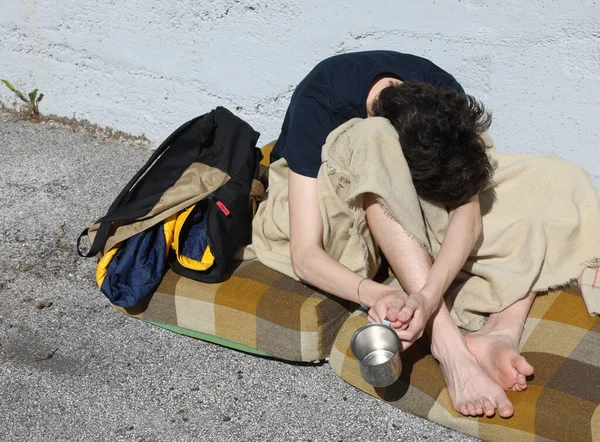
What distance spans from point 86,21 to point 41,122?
31.2 inches

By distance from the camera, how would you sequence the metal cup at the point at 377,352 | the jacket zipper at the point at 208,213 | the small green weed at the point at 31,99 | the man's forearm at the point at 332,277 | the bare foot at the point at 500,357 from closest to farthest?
the metal cup at the point at 377,352 → the bare foot at the point at 500,357 → the man's forearm at the point at 332,277 → the jacket zipper at the point at 208,213 → the small green weed at the point at 31,99

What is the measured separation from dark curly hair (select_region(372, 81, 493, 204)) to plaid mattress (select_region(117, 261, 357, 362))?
0.58m

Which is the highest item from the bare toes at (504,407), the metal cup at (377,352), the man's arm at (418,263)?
the man's arm at (418,263)

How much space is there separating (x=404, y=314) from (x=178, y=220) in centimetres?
102

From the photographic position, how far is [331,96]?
287 centimetres

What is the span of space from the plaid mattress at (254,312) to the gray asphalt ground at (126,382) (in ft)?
0.24

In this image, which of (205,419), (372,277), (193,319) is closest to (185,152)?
(193,319)

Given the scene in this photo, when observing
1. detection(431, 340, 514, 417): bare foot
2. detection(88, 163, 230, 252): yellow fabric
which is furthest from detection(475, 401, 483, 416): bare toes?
detection(88, 163, 230, 252): yellow fabric

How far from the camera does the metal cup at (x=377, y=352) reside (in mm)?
2320

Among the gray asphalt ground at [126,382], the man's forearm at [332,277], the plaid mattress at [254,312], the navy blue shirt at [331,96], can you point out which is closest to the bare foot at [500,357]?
the gray asphalt ground at [126,382]

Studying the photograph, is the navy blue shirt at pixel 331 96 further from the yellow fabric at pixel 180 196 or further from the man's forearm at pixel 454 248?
the man's forearm at pixel 454 248

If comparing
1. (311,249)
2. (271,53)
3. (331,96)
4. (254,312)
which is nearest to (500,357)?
(311,249)

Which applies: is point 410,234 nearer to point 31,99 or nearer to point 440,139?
point 440,139

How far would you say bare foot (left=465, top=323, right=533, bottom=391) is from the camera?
2434 mm
